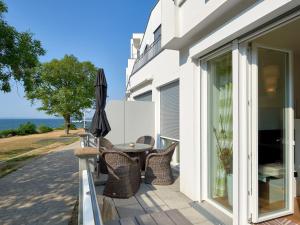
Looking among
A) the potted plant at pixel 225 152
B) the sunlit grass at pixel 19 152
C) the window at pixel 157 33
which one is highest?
the window at pixel 157 33

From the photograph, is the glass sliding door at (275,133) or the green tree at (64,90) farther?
the green tree at (64,90)

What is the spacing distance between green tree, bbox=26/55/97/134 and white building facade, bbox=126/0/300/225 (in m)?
21.4

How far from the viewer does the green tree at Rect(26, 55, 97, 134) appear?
80.3ft

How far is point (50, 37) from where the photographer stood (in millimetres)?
12891

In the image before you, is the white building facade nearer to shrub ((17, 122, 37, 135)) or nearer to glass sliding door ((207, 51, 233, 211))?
glass sliding door ((207, 51, 233, 211))

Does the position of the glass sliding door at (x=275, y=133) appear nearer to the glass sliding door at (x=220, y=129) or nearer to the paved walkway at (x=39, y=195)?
the glass sliding door at (x=220, y=129)

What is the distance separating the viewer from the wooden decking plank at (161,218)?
11.8 ft

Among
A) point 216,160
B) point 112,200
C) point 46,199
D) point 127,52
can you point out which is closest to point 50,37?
point 46,199

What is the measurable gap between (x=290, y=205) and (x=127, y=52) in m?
27.7

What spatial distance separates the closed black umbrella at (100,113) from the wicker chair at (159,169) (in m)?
1.48

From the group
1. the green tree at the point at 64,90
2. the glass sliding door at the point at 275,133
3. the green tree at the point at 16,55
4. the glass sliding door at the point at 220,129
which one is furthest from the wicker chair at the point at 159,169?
the green tree at the point at 64,90

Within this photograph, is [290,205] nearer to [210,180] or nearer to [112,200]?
[210,180]

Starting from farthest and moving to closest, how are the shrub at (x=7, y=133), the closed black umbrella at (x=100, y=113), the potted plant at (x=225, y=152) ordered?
the shrub at (x=7, y=133) < the closed black umbrella at (x=100, y=113) < the potted plant at (x=225, y=152)

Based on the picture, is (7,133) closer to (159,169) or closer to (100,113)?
(100,113)
